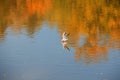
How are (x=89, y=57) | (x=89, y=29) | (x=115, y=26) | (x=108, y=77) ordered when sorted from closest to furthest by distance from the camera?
1. (x=108, y=77)
2. (x=89, y=57)
3. (x=89, y=29)
4. (x=115, y=26)

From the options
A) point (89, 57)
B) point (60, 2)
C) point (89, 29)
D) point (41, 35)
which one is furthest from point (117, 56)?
point (60, 2)

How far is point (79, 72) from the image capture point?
17.1m

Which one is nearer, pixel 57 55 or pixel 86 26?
pixel 57 55

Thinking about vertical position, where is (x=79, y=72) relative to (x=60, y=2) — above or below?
above

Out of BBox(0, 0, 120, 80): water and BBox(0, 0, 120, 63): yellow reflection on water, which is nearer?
BBox(0, 0, 120, 80): water

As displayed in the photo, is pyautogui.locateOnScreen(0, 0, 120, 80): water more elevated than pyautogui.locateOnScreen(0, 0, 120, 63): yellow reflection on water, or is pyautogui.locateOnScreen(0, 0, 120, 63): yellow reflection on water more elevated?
pyautogui.locateOnScreen(0, 0, 120, 80): water

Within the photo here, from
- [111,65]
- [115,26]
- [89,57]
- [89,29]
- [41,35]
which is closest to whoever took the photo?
[111,65]

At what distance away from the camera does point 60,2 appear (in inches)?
2157

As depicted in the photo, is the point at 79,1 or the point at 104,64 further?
the point at 79,1

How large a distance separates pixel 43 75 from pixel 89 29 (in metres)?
14.4

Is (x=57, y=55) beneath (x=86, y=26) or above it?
above

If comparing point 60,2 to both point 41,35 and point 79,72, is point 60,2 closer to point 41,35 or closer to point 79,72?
point 41,35

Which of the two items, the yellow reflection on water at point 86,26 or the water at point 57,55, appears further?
the yellow reflection on water at point 86,26

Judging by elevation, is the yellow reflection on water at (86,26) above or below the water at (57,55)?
below
